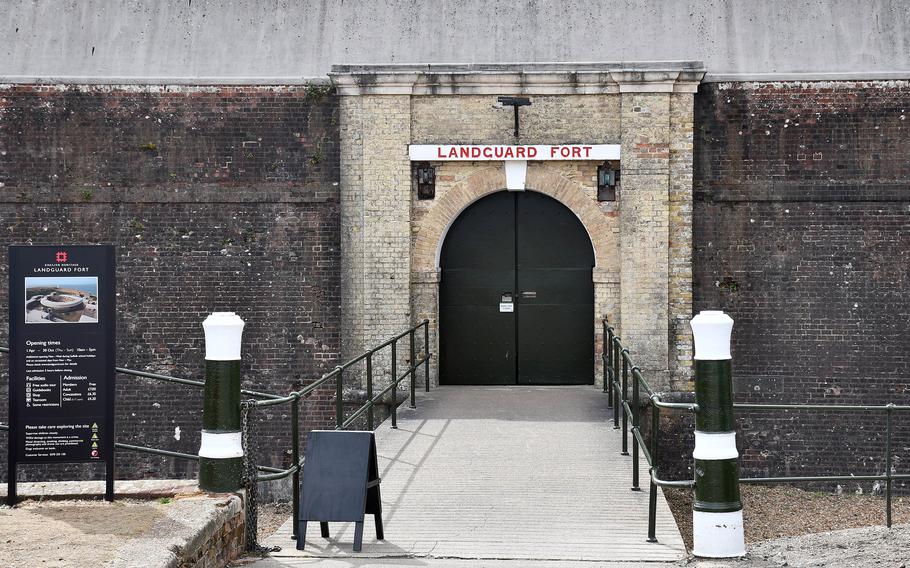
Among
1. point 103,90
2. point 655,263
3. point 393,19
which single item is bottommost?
point 655,263

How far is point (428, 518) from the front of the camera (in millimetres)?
8133

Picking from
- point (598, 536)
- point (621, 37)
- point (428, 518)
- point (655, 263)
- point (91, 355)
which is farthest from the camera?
point (621, 37)

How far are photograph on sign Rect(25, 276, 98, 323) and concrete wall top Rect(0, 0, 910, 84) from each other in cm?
811

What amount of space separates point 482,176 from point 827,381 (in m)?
5.16

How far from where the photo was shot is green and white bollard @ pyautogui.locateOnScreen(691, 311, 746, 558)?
265 inches

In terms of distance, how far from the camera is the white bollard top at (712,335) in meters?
6.72

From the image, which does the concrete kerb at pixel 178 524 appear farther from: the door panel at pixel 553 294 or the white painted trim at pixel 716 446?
the door panel at pixel 553 294

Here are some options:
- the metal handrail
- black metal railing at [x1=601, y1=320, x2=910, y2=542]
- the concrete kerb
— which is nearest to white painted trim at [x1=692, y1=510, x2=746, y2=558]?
black metal railing at [x1=601, y1=320, x2=910, y2=542]

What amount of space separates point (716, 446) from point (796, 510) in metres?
7.05

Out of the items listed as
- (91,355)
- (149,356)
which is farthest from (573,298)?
(91,355)

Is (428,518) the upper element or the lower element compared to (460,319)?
lower

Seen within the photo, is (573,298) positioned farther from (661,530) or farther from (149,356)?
(661,530)

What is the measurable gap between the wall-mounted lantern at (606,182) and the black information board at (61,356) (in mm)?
8263

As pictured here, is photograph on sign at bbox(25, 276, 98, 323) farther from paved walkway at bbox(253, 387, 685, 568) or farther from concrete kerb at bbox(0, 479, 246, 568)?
paved walkway at bbox(253, 387, 685, 568)
